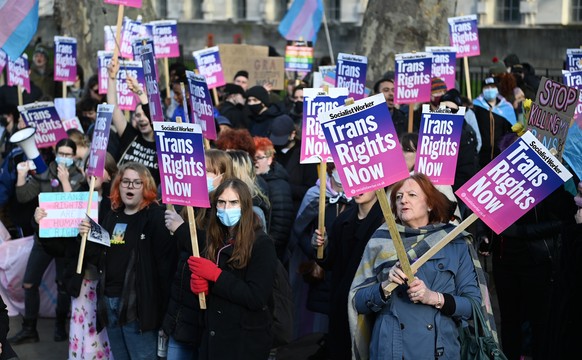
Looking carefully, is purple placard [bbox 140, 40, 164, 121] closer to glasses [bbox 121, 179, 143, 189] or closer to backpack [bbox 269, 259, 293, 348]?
glasses [bbox 121, 179, 143, 189]

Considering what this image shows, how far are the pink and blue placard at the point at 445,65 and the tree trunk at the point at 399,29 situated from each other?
523 centimetres

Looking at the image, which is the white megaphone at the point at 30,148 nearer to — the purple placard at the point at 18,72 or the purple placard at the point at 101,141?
the purple placard at the point at 101,141

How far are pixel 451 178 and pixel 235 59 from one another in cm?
1060

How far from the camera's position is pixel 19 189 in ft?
35.7

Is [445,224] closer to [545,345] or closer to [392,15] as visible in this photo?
[545,345]

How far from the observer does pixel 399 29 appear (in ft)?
61.8

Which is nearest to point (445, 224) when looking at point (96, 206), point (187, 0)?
point (96, 206)

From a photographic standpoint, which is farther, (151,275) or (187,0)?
(187,0)

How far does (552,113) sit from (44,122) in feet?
20.5

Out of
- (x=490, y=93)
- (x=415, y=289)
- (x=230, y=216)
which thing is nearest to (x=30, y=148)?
(x=230, y=216)

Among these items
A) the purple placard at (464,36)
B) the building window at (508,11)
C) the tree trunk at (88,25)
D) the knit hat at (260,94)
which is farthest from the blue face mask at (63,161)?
the building window at (508,11)

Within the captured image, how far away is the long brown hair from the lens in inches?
276

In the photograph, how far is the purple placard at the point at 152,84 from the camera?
9.23 m

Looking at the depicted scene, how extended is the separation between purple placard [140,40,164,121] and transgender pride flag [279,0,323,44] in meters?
8.52
